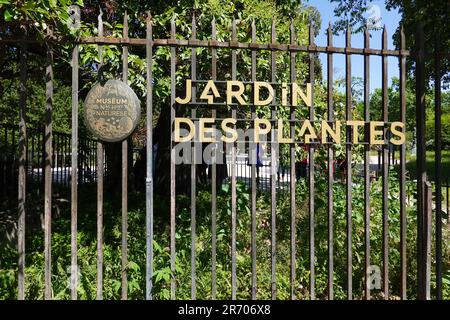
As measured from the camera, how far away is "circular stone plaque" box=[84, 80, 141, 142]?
3.41 m

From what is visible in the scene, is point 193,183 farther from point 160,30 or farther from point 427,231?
point 160,30

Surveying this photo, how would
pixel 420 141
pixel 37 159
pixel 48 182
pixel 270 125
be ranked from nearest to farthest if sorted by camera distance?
pixel 48 182, pixel 270 125, pixel 420 141, pixel 37 159

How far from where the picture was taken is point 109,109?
3.42m

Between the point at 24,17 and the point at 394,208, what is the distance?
14.3 feet

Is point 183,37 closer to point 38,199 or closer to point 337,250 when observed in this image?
point 337,250

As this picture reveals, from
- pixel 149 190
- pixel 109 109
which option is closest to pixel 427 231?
pixel 149 190

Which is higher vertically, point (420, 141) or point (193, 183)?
point (420, 141)

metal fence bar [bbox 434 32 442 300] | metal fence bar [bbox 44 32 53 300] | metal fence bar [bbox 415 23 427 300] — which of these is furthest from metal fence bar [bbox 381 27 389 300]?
metal fence bar [bbox 44 32 53 300]

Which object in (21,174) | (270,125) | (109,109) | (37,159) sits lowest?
(21,174)

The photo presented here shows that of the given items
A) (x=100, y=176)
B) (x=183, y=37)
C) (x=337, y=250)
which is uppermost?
(x=183, y=37)

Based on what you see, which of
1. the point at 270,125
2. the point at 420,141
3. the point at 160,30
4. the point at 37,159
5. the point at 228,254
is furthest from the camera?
the point at 37,159

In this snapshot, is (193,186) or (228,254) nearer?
(193,186)

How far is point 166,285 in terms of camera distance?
404cm

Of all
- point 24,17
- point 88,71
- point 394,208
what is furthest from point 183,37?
point 394,208
